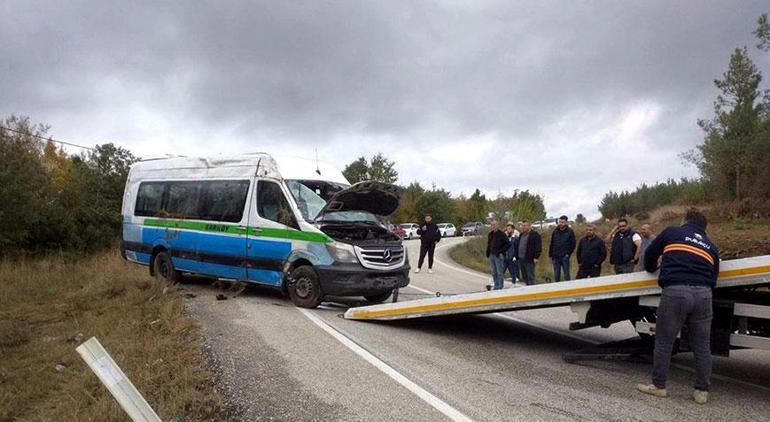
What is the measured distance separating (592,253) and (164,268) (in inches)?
345

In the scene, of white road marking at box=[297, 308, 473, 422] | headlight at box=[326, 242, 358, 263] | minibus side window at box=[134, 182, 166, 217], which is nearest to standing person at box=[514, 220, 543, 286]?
headlight at box=[326, 242, 358, 263]

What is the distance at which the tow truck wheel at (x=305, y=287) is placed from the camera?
26.8ft

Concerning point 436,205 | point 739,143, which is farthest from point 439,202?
point 739,143

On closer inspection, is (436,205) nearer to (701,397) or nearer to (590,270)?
(590,270)

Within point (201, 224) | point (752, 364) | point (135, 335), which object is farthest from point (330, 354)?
point (201, 224)

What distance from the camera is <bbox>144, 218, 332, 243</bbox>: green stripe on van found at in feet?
26.8

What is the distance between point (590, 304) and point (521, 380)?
1.13m

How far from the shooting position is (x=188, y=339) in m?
6.12

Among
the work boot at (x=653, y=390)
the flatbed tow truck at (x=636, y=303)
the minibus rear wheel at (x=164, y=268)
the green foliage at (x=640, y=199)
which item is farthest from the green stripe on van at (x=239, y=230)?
the green foliage at (x=640, y=199)

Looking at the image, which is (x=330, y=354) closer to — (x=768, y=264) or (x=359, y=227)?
(x=359, y=227)

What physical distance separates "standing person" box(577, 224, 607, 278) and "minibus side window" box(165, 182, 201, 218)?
7730 millimetres

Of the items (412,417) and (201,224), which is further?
(201,224)

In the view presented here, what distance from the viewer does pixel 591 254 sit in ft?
34.6

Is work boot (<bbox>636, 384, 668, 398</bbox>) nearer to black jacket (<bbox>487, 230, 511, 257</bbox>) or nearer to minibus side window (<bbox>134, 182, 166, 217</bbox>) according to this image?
black jacket (<bbox>487, 230, 511, 257</bbox>)
